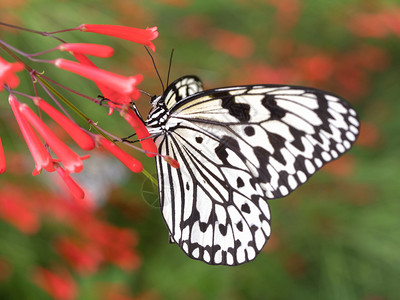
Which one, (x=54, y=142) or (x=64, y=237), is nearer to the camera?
(x=54, y=142)

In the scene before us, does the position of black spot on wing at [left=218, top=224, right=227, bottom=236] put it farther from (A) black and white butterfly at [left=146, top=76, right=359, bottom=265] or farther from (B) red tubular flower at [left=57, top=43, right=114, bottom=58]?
(B) red tubular flower at [left=57, top=43, right=114, bottom=58]

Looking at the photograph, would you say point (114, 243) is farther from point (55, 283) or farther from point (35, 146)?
point (35, 146)

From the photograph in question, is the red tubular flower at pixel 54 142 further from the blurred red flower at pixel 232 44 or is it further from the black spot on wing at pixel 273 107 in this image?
the blurred red flower at pixel 232 44

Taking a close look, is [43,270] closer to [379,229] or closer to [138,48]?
[138,48]

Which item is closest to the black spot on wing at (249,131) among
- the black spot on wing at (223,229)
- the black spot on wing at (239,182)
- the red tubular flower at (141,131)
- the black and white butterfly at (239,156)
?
the black and white butterfly at (239,156)

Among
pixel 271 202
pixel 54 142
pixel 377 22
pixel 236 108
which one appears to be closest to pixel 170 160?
pixel 54 142

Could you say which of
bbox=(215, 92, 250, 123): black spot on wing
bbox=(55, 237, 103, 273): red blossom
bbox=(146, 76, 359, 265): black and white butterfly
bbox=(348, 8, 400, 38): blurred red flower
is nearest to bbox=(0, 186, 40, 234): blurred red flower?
bbox=(55, 237, 103, 273): red blossom

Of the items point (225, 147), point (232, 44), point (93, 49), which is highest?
point (232, 44)

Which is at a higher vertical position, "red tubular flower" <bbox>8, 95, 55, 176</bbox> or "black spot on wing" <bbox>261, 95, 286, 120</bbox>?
"black spot on wing" <bbox>261, 95, 286, 120</bbox>
